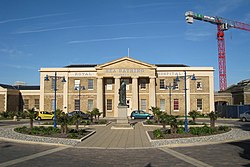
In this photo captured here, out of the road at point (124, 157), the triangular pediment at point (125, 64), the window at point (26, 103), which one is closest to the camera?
the road at point (124, 157)

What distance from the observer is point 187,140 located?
15438 mm

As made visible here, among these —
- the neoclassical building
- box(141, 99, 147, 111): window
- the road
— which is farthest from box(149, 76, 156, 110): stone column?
A: the road

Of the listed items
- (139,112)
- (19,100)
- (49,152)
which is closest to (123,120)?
(49,152)

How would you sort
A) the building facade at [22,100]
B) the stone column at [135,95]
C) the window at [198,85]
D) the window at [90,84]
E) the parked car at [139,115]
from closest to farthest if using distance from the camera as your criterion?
1. the parked car at [139,115]
2. the stone column at [135,95]
3. the window at [198,85]
4. the window at [90,84]
5. the building facade at [22,100]

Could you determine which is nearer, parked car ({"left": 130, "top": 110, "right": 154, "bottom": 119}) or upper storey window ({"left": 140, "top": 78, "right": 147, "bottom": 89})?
parked car ({"left": 130, "top": 110, "right": 154, "bottom": 119})

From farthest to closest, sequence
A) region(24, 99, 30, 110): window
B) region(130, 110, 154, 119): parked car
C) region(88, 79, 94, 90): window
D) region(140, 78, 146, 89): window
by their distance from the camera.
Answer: region(24, 99, 30, 110): window < region(88, 79, 94, 90): window < region(140, 78, 146, 89): window < region(130, 110, 154, 119): parked car

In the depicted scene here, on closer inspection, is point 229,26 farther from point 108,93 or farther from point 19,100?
point 19,100

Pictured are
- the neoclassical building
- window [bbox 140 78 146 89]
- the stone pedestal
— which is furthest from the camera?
window [bbox 140 78 146 89]

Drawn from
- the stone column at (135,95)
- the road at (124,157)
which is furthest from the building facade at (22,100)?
the road at (124,157)

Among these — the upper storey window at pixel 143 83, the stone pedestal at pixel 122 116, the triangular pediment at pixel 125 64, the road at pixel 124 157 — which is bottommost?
the road at pixel 124 157

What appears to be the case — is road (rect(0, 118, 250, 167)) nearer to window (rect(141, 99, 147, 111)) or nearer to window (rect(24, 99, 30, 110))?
window (rect(141, 99, 147, 111))

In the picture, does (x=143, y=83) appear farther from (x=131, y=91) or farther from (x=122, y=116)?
(x=122, y=116)

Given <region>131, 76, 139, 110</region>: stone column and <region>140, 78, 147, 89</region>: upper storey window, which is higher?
<region>140, 78, 147, 89</region>: upper storey window

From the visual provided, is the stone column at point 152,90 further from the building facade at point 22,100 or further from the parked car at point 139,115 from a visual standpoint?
the building facade at point 22,100
